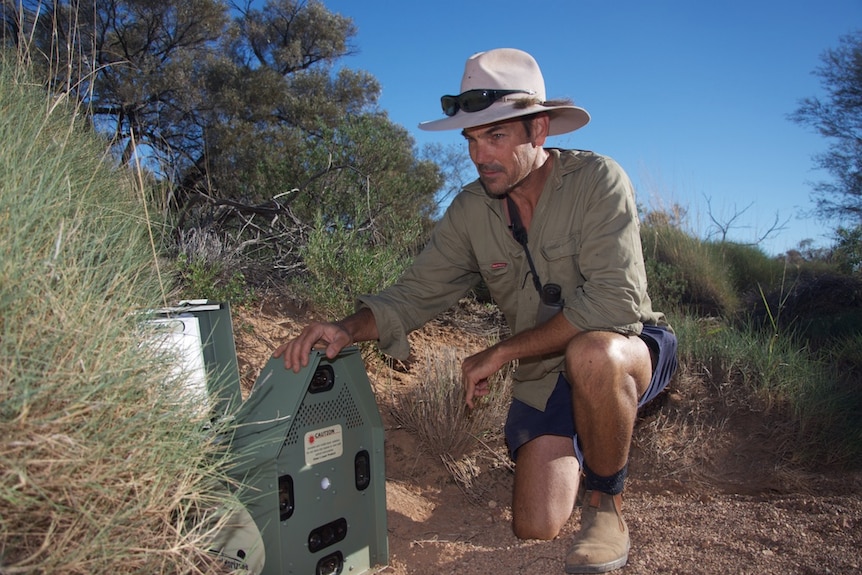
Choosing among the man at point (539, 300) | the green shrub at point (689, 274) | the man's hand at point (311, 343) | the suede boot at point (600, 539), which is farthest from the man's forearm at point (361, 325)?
the green shrub at point (689, 274)

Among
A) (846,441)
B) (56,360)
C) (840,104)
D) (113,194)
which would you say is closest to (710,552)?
(846,441)

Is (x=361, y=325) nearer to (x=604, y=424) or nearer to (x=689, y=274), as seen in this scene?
(x=604, y=424)

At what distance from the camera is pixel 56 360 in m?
1.57

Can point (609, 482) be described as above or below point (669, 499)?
above

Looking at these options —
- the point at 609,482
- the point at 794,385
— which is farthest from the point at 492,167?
the point at 794,385

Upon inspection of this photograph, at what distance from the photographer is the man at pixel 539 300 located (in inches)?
109

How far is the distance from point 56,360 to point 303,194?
4669 millimetres

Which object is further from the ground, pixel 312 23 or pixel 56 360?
pixel 312 23

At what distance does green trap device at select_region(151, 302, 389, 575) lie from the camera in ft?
7.30

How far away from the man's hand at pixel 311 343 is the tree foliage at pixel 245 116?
1.94 m

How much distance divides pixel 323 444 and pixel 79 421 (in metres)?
1.00

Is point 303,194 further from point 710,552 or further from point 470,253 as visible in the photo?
point 710,552

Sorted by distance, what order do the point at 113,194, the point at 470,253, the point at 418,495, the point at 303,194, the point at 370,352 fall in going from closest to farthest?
1. the point at 113,194
2. the point at 470,253
3. the point at 418,495
4. the point at 370,352
5. the point at 303,194

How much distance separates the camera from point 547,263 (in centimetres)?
324
